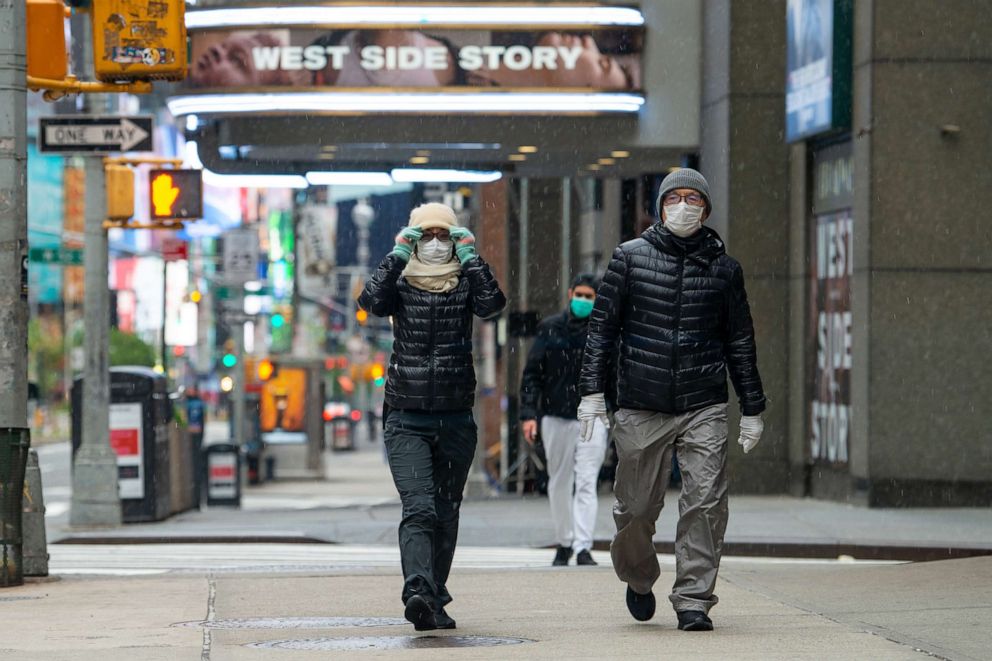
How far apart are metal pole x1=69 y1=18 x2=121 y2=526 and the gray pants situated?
1144 centimetres

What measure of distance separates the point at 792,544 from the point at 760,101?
738 centimetres

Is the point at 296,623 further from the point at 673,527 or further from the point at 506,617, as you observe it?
the point at 673,527

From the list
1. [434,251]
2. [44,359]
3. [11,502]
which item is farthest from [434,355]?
[44,359]

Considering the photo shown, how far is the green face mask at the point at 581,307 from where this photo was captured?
13402 mm

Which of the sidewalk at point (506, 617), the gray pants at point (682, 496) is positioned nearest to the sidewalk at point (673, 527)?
the sidewalk at point (506, 617)

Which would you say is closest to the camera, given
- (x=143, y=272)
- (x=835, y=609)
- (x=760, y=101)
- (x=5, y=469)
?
(x=835, y=609)

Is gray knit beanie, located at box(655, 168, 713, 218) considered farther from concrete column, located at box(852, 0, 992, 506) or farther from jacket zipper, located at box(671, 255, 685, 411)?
concrete column, located at box(852, 0, 992, 506)

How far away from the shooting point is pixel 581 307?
1342cm

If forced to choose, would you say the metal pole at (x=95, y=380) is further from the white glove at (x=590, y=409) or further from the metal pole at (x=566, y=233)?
the metal pole at (x=566, y=233)

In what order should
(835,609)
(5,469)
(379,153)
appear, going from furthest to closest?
(379,153)
(5,469)
(835,609)

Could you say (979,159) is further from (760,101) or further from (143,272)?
(143,272)

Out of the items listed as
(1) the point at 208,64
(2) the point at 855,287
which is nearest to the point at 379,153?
(1) the point at 208,64

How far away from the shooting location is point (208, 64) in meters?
22.2

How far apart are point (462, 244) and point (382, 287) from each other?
17.6 inches
